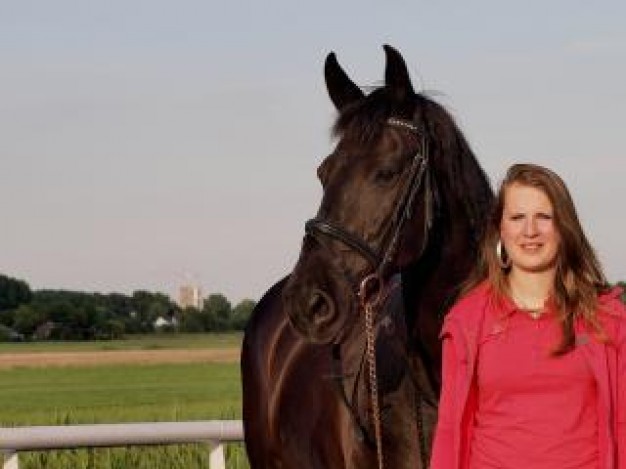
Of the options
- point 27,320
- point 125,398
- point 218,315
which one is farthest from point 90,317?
point 125,398

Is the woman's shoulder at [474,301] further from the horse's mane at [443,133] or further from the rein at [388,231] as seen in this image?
the horse's mane at [443,133]

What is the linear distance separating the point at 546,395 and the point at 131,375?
1746 inches

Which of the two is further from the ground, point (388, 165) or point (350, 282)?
point (388, 165)

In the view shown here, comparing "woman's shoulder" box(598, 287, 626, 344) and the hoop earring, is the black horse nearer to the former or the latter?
the hoop earring

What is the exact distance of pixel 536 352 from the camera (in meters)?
3.63

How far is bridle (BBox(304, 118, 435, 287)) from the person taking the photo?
14.6 feet

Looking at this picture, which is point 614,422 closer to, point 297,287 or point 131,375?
point 297,287

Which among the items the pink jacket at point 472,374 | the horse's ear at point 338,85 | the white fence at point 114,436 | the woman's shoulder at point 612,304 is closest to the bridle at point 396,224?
the horse's ear at point 338,85

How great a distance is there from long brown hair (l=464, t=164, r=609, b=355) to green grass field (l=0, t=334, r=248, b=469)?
6.26 meters

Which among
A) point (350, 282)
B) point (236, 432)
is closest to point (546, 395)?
point (350, 282)

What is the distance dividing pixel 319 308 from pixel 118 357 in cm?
5405

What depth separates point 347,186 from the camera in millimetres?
4527

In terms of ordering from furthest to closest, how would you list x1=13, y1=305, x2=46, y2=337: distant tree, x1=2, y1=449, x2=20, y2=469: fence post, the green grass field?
x1=13, y1=305, x2=46, y2=337: distant tree → the green grass field → x1=2, y1=449, x2=20, y2=469: fence post

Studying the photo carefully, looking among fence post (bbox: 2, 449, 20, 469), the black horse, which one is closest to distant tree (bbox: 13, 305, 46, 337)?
fence post (bbox: 2, 449, 20, 469)
